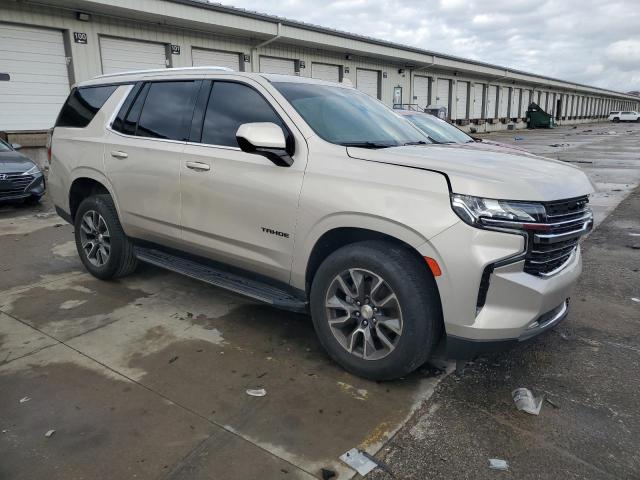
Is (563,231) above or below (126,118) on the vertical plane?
below

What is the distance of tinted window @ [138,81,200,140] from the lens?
412cm

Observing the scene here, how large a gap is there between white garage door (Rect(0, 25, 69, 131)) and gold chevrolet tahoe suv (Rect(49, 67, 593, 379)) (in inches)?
398

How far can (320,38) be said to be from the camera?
794 inches

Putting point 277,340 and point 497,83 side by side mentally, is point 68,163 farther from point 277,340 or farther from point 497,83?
point 497,83

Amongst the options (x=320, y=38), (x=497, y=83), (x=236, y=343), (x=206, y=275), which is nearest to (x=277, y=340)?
(x=236, y=343)

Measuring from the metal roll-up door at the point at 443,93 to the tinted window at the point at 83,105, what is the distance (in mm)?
29735

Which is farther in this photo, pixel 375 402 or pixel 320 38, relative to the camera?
pixel 320 38

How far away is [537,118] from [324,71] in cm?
3350

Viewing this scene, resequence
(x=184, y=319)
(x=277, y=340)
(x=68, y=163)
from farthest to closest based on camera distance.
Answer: (x=68, y=163), (x=184, y=319), (x=277, y=340)

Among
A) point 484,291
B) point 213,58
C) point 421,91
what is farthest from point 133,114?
point 421,91

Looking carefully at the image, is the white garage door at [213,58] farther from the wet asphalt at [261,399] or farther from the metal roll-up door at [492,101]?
the metal roll-up door at [492,101]

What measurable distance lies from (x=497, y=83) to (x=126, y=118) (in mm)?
42075

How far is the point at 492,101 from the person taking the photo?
41.5 m

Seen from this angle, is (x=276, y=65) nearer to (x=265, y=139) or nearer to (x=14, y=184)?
(x=14, y=184)
